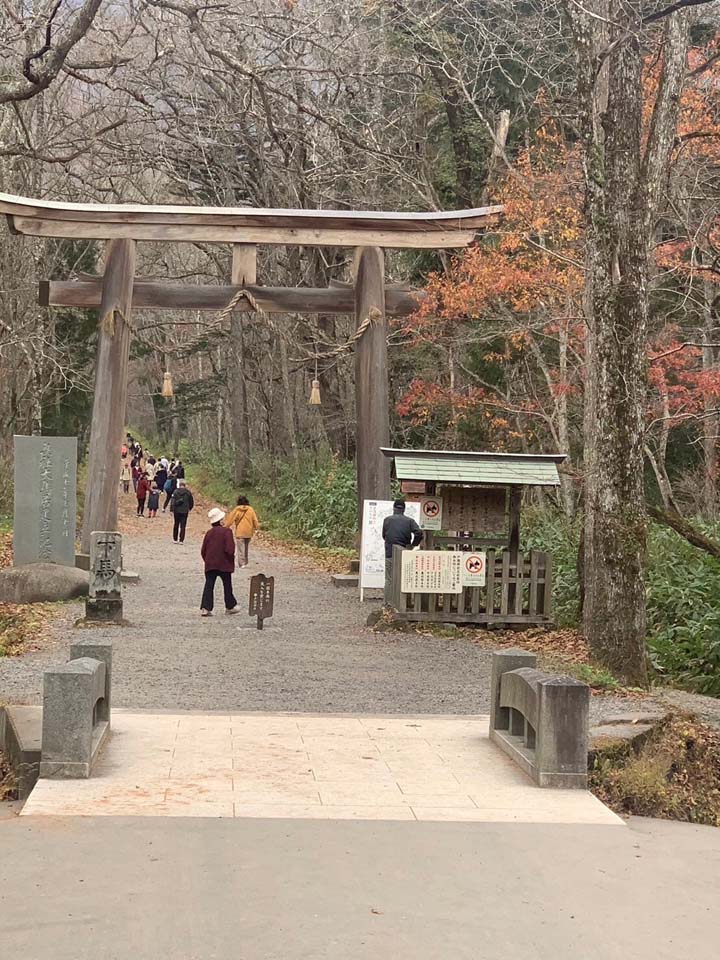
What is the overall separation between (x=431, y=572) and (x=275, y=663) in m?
3.38

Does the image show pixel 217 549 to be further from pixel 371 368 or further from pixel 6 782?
pixel 6 782

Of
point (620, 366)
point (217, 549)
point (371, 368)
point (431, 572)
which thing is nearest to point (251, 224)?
point (371, 368)

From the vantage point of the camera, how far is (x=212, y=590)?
16.2 m

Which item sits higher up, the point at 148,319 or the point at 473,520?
the point at 148,319

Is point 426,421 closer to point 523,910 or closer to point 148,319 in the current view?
point 148,319

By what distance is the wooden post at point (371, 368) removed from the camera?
19641mm

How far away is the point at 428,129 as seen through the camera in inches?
1109

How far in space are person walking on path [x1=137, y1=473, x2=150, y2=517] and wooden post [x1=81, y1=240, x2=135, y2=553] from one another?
17561 mm

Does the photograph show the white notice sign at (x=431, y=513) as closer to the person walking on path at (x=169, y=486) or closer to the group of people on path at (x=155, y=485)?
Answer: the group of people on path at (x=155, y=485)

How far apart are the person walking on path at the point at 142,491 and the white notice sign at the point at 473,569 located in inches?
911

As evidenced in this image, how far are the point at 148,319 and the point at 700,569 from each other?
3336 cm

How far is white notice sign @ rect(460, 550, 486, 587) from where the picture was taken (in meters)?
15.2

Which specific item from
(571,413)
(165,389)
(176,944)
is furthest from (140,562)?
(176,944)

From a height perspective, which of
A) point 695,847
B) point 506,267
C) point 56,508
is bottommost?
point 695,847
